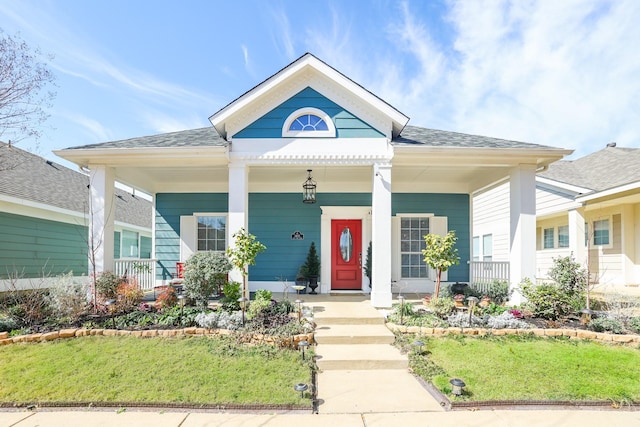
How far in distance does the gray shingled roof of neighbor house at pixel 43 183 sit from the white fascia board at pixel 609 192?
13.6 meters

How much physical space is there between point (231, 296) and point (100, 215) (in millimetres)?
3496

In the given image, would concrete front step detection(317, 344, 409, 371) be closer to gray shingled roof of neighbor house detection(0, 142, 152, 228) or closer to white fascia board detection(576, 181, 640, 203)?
white fascia board detection(576, 181, 640, 203)

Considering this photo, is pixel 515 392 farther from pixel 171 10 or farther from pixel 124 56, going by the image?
pixel 124 56

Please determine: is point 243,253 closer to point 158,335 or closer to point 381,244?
point 158,335

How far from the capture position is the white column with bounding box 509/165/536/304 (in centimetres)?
755

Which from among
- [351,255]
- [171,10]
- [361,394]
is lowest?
[361,394]

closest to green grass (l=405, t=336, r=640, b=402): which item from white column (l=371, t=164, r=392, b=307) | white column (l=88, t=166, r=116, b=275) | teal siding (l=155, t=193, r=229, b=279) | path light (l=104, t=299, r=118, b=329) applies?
white column (l=371, t=164, r=392, b=307)

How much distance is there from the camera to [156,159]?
767 centimetres

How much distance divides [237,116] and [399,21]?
18.3 ft

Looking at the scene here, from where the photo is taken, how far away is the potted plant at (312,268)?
31.7ft

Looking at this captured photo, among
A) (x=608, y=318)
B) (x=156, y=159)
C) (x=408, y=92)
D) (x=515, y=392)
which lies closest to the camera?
(x=515, y=392)

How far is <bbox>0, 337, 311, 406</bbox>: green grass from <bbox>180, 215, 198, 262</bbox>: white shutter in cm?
477

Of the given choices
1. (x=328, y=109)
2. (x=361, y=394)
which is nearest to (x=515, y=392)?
(x=361, y=394)

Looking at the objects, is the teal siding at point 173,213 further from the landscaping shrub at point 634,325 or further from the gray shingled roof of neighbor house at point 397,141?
the landscaping shrub at point 634,325
